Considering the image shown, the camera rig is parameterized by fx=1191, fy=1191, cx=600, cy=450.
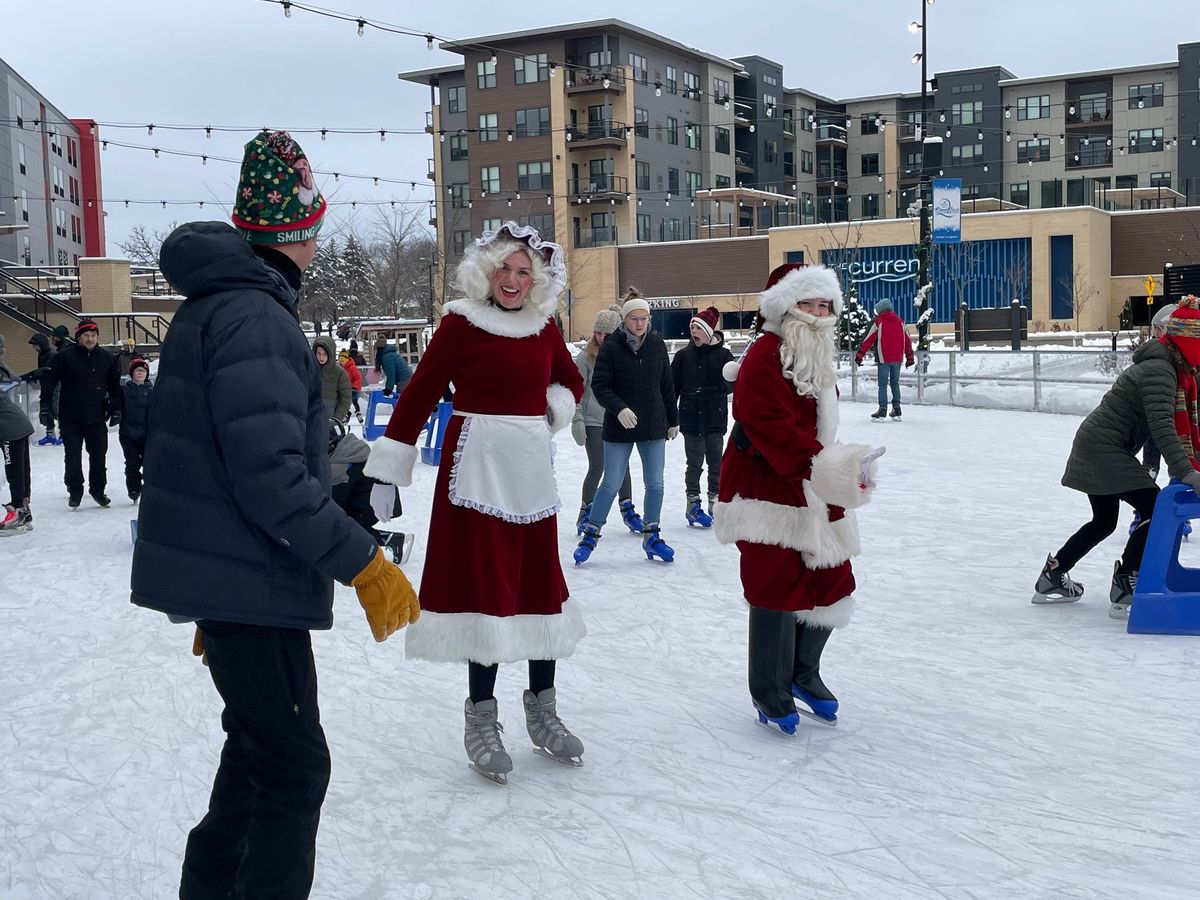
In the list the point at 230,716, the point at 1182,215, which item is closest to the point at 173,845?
the point at 230,716

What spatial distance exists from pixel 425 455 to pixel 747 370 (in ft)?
32.9

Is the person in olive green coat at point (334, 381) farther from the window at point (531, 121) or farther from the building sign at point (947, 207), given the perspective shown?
the window at point (531, 121)

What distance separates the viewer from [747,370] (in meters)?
4.12

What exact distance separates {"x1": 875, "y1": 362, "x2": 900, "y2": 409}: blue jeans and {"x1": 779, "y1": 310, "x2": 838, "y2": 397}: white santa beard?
12.6m

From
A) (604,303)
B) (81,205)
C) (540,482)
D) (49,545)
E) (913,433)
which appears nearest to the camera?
(540,482)

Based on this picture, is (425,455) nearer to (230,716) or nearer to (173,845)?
(173,845)

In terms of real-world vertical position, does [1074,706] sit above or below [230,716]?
below

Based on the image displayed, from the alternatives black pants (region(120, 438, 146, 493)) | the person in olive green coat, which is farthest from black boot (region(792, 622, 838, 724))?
the person in olive green coat

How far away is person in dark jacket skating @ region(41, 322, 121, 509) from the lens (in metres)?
10.4

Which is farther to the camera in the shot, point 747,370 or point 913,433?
point 913,433

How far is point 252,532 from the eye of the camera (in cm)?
233

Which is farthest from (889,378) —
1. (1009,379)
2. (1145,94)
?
(1145,94)

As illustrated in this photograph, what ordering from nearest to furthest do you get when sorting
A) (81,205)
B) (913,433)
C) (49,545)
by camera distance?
(49,545), (913,433), (81,205)

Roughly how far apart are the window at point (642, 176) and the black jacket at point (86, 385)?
139 ft
